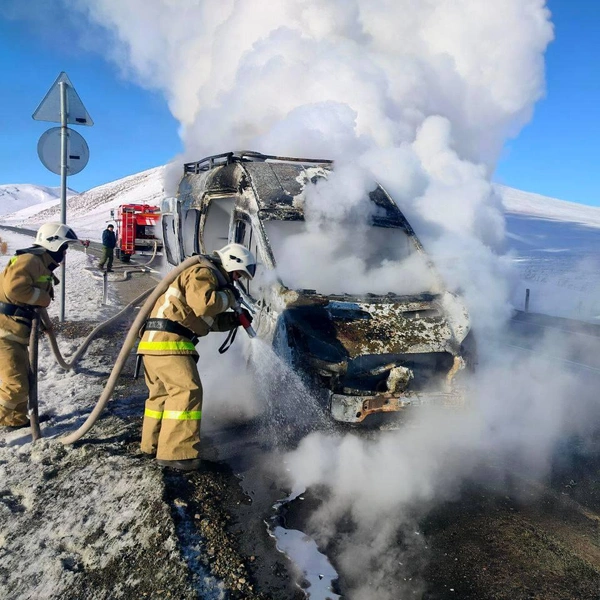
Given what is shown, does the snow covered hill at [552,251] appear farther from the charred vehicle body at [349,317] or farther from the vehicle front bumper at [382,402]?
the vehicle front bumper at [382,402]

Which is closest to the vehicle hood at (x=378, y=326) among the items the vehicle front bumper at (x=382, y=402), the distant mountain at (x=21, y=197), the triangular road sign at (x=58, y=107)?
the vehicle front bumper at (x=382, y=402)

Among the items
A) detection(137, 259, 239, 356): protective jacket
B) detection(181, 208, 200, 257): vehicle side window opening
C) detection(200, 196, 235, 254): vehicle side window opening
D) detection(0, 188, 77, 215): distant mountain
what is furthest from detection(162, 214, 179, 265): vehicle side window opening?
detection(0, 188, 77, 215): distant mountain

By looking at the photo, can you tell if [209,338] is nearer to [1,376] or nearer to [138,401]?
[138,401]

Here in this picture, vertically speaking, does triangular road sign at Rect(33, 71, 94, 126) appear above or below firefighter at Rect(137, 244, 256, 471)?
above

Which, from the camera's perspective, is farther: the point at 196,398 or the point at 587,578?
the point at 196,398

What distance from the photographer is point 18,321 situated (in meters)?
4.51

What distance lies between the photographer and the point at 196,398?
3824 millimetres

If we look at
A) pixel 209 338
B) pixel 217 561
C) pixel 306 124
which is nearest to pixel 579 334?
pixel 306 124

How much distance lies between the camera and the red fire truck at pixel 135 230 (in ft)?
65.9

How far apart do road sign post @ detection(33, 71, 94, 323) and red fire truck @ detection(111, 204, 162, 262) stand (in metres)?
13.4

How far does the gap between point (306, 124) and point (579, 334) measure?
704cm

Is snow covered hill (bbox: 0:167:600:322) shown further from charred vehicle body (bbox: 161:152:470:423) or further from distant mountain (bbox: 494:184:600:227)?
charred vehicle body (bbox: 161:152:470:423)

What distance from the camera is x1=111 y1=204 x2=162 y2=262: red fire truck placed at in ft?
65.9

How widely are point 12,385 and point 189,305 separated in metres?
1.82
